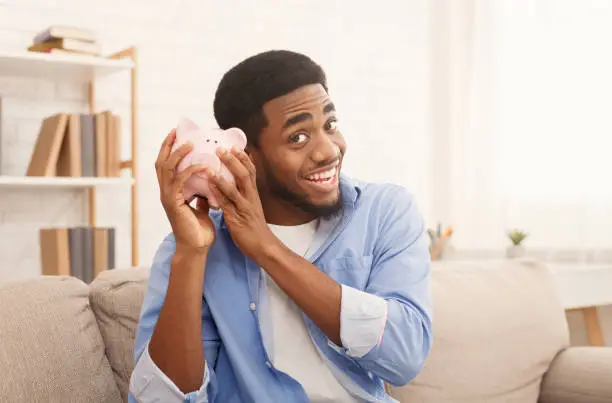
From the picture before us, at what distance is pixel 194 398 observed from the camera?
119 cm

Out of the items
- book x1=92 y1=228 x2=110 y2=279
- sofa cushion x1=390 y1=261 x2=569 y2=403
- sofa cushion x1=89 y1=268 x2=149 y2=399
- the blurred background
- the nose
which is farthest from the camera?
the blurred background

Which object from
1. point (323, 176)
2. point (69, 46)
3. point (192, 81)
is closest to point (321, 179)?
point (323, 176)

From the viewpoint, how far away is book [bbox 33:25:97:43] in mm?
2791

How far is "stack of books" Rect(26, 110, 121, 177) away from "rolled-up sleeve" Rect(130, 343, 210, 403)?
1735 mm

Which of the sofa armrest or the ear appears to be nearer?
the ear

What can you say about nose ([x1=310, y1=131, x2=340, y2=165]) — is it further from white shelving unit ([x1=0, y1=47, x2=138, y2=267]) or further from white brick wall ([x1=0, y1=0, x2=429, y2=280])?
white brick wall ([x1=0, y1=0, x2=429, y2=280])

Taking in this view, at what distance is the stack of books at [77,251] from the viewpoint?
277 cm

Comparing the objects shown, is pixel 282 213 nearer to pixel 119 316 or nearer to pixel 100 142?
pixel 119 316

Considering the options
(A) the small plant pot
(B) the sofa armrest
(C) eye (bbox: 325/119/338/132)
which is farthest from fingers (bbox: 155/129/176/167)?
(A) the small plant pot

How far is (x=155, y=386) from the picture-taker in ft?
3.91

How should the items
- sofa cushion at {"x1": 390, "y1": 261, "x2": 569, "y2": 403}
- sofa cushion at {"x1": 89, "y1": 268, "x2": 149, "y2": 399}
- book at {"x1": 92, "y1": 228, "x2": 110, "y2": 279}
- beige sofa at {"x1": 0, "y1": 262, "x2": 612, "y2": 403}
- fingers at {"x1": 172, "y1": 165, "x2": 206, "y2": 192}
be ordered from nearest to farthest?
fingers at {"x1": 172, "y1": 165, "x2": 206, "y2": 192}
beige sofa at {"x1": 0, "y1": 262, "x2": 612, "y2": 403}
sofa cushion at {"x1": 89, "y1": 268, "x2": 149, "y2": 399}
sofa cushion at {"x1": 390, "y1": 261, "x2": 569, "y2": 403}
book at {"x1": 92, "y1": 228, "x2": 110, "y2": 279}

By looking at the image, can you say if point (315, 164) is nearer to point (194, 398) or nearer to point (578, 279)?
point (194, 398)

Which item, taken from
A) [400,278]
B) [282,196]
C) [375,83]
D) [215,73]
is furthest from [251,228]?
[375,83]

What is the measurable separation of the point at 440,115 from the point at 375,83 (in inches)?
14.6
